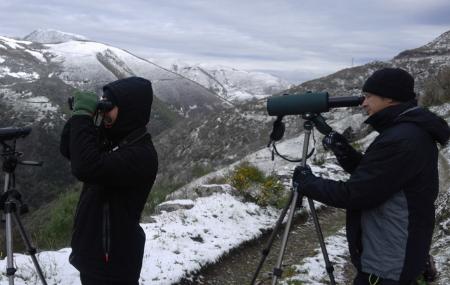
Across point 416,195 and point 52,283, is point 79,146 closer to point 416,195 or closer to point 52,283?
point 416,195

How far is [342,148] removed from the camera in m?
3.86

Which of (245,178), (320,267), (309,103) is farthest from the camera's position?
(245,178)

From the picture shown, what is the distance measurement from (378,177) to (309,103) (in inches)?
39.0

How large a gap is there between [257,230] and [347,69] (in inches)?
1718

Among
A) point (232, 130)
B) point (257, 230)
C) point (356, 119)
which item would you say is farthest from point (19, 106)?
point (257, 230)

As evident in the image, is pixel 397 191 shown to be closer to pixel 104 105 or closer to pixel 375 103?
pixel 375 103

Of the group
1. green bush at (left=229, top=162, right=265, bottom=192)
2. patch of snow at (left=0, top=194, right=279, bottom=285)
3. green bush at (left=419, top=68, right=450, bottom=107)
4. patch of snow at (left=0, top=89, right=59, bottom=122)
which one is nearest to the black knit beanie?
patch of snow at (left=0, top=194, right=279, bottom=285)

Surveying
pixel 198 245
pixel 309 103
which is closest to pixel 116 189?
pixel 309 103

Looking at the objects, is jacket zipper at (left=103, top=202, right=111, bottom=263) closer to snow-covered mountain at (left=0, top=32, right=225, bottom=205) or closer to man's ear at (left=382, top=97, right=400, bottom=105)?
snow-covered mountain at (left=0, top=32, right=225, bottom=205)

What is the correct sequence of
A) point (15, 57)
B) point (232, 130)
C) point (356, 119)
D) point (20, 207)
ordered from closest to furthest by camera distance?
point (20, 207) → point (356, 119) → point (232, 130) → point (15, 57)

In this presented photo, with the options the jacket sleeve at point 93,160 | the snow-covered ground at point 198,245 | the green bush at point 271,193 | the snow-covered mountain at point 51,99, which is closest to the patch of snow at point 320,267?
the snow-covered ground at point 198,245

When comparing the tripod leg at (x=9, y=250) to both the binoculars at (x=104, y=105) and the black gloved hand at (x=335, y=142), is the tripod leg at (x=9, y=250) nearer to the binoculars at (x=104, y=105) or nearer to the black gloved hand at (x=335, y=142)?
the binoculars at (x=104, y=105)

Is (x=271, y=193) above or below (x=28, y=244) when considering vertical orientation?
below

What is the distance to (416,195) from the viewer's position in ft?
10.8
